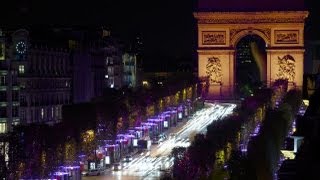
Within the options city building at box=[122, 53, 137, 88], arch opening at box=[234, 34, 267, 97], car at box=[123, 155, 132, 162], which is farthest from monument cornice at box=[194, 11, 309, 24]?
car at box=[123, 155, 132, 162]

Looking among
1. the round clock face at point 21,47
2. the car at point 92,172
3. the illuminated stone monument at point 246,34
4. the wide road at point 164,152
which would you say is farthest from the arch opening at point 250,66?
the car at point 92,172

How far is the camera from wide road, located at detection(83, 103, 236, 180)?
30.6m

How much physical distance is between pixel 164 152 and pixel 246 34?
2497 centimetres

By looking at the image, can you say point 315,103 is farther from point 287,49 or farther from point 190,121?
point 287,49

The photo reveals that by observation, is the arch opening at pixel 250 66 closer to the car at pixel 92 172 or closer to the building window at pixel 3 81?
the building window at pixel 3 81

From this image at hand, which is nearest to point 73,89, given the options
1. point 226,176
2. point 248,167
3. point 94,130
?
point 94,130

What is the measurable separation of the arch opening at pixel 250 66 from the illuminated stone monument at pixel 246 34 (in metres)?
2.50

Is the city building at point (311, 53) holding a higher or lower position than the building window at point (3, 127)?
higher

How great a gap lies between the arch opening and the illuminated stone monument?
250 centimetres

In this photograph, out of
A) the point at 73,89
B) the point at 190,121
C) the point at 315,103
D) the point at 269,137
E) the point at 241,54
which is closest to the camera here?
the point at 315,103

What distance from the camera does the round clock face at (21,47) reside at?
166 feet

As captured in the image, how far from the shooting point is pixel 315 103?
39.7 feet

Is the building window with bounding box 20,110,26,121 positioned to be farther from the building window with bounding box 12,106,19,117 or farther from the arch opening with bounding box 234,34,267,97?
the arch opening with bounding box 234,34,267,97

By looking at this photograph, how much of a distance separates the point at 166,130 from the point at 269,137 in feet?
51.7
